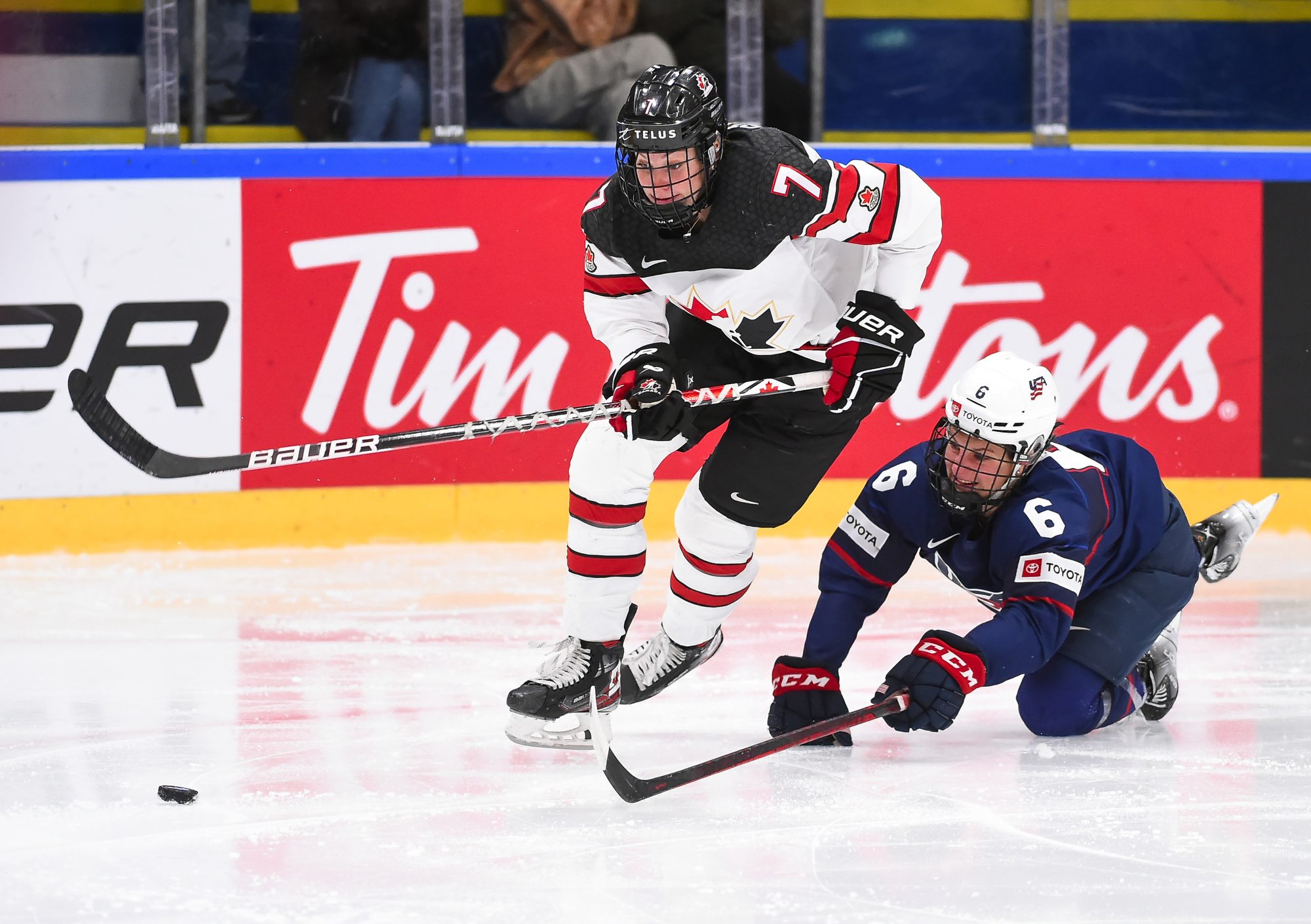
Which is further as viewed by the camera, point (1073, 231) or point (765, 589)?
point (1073, 231)

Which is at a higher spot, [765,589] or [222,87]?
[222,87]

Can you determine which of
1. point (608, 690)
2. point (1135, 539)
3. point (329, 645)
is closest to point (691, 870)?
point (608, 690)

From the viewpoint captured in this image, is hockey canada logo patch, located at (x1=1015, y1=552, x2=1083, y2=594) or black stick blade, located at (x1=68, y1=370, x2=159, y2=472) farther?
black stick blade, located at (x1=68, y1=370, x2=159, y2=472)

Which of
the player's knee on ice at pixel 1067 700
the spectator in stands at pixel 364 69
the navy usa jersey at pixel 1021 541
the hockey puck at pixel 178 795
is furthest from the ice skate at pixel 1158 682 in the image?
the spectator in stands at pixel 364 69

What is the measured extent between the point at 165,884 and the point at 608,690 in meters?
0.84

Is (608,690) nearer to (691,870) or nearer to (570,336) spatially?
(691,870)

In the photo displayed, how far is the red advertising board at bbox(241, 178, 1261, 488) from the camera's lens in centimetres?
393

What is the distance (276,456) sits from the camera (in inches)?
90.7

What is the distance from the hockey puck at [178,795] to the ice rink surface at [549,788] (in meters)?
0.03

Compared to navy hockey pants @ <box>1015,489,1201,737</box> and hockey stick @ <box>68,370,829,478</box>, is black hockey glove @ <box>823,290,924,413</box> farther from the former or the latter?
navy hockey pants @ <box>1015,489,1201,737</box>

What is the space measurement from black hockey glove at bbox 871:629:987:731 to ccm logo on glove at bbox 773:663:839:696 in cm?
19

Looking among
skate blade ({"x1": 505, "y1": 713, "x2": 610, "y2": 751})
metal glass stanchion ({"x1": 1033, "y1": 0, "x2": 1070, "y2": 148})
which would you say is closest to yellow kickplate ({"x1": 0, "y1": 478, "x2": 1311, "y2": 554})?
metal glass stanchion ({"x1": 1033, "y1": 0, "x2": 1070, "y2": 148})

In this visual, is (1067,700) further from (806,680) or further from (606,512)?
(606,512)

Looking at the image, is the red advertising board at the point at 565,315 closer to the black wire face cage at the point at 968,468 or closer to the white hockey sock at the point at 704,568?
the white hockey sock at the point at 704,568
